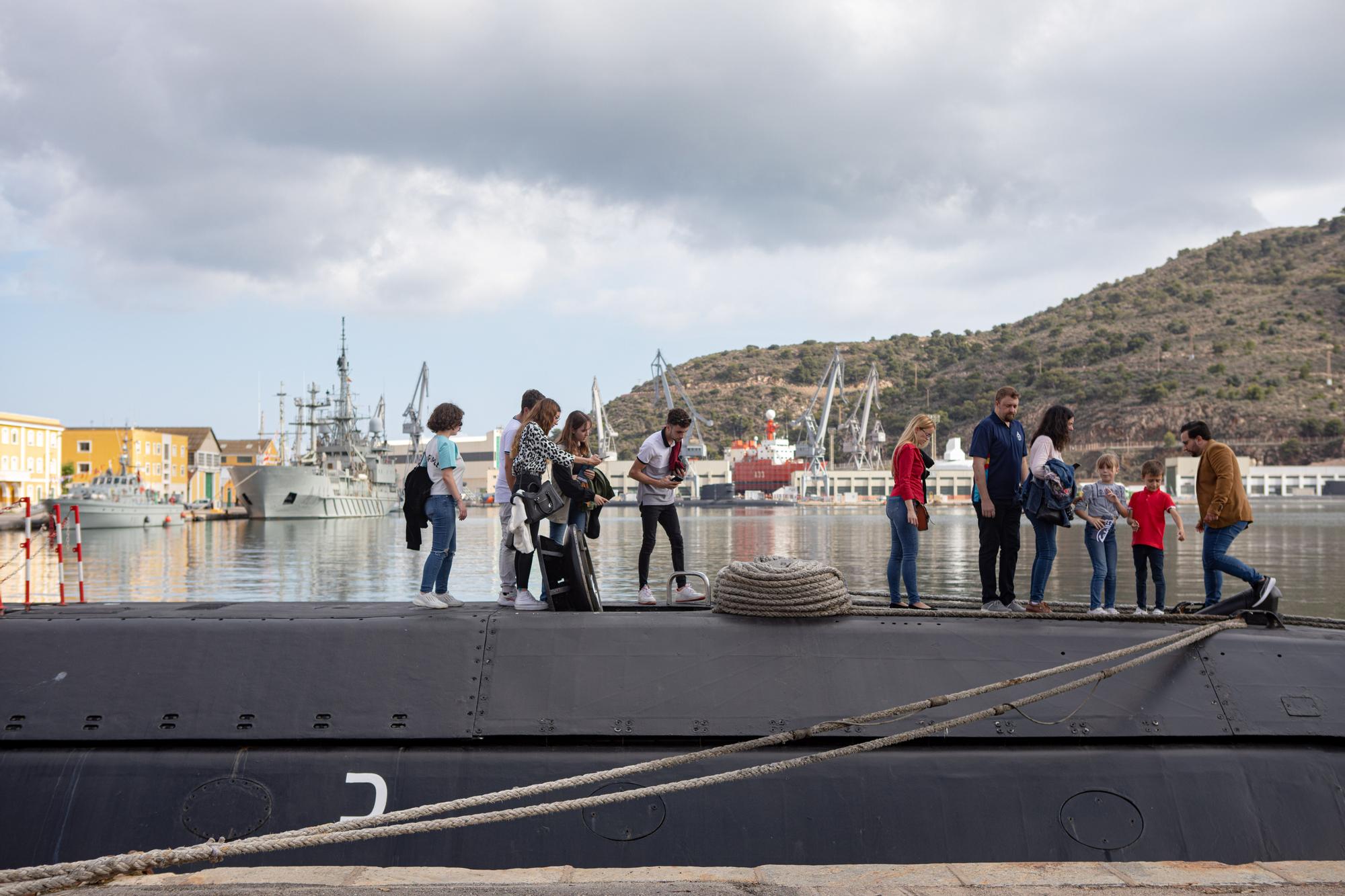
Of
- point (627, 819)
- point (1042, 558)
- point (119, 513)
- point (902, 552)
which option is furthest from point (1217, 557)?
point (119, 513)

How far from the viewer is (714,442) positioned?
187 metres

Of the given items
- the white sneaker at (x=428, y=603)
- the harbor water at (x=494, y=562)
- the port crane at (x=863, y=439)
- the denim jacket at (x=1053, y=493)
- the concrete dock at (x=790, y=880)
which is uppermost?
the port crane at (x=863, y=439)

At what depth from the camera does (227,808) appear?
4379 millimetres

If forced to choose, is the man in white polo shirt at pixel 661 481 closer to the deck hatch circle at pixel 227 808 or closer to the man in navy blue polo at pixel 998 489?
the man in navy blue polo at pixel 998 489

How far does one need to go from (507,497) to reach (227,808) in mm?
2682

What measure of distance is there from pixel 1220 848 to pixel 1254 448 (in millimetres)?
119851

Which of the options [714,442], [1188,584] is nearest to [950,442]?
[714,442]

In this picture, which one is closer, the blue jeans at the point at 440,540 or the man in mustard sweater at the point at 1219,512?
the blue jeans at the point at 440,540

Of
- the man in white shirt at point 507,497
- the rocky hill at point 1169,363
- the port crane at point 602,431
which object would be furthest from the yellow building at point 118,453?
the rocky hill at point 1169,363

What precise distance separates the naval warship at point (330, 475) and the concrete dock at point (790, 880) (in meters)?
66.6

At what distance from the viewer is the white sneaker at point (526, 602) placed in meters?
5.71

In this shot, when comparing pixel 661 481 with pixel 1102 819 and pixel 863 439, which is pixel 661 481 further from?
pixel 863 439

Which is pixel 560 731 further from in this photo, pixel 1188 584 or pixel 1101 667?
pixel 1188 584

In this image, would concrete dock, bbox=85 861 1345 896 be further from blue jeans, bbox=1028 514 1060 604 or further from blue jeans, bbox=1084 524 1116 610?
blue jeans, bbox=1084 524 1116 610
